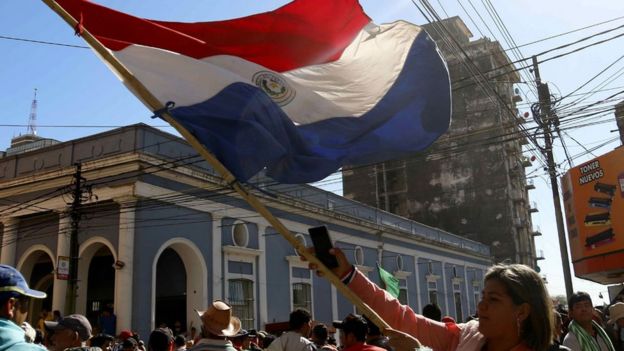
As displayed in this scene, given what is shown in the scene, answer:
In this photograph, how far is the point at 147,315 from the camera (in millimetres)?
17828

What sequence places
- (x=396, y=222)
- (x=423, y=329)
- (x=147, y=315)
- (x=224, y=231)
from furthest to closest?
(x=396, y=222) → (x=224, y=231) → (x=147, y=315) → (x=423, y=329)

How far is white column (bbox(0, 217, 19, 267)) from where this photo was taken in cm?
2064

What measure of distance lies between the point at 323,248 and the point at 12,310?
1551 mm

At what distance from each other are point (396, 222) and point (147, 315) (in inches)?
743

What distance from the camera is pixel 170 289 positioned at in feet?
67.5

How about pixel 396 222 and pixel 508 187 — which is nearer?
pixel 396 222

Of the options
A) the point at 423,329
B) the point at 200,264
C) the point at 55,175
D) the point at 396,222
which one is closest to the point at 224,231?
the point at 200,264

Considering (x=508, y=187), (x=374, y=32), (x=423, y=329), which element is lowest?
(x=423, y=329)

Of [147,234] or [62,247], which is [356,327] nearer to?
[147,234]

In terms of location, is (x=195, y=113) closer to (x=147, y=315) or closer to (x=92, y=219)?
(x=147, y=315)

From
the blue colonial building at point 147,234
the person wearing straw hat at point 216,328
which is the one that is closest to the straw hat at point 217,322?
the person wearing straw hat at point 216,328

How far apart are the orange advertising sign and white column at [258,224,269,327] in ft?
35.6

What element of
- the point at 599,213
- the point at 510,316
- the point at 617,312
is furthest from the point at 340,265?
the point at 599,213

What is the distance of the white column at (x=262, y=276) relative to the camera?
21.8 m
